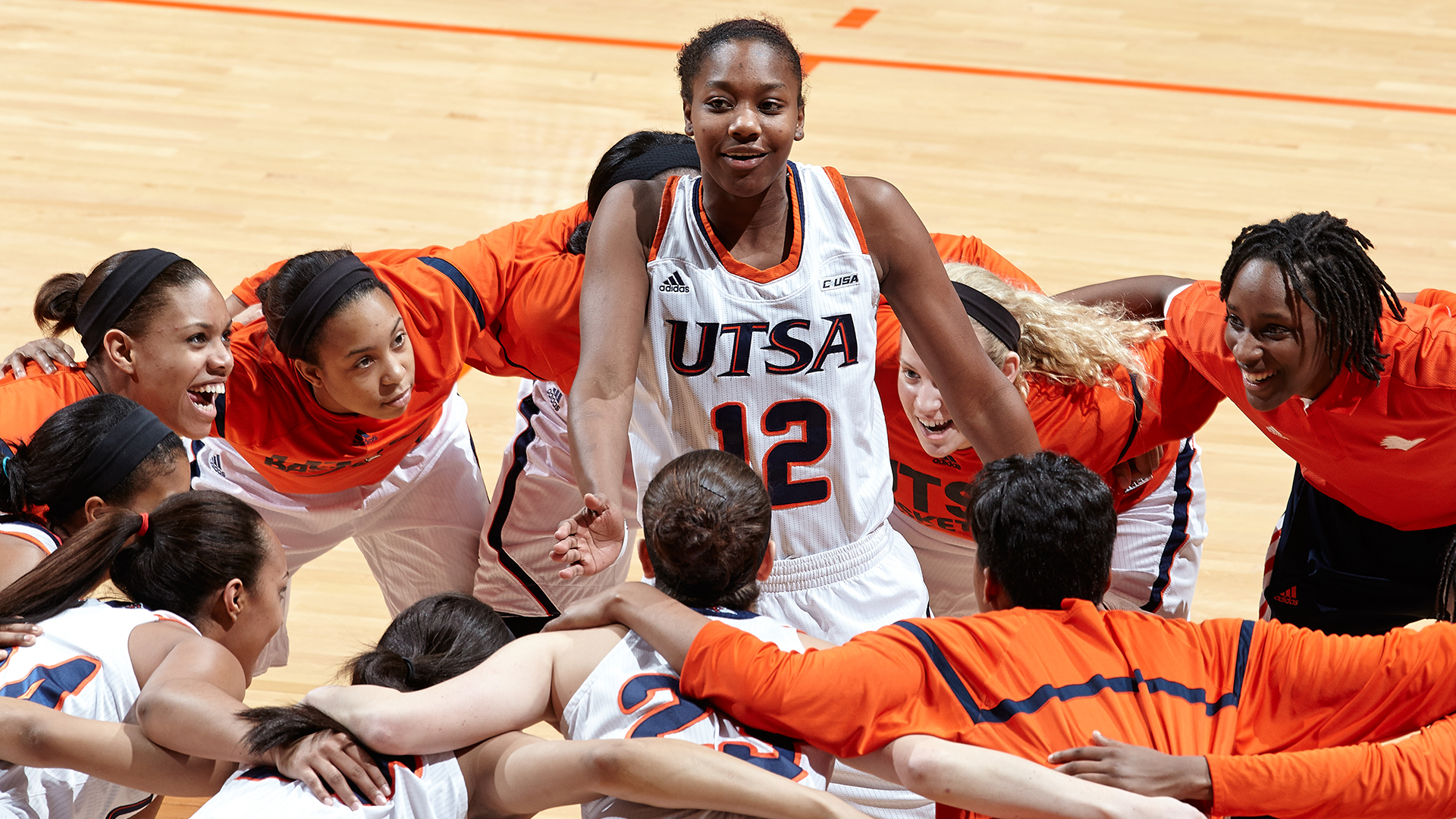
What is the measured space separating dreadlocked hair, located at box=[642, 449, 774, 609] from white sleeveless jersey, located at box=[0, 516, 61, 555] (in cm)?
122

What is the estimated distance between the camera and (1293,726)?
2.16m

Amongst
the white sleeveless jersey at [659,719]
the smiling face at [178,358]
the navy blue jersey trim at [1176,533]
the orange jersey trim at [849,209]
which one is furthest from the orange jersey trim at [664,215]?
the navy blue jersey trim at [1176,533]

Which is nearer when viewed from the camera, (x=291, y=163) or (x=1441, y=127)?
(x=291, y=163)

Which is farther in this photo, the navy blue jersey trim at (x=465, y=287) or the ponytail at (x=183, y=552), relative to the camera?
the navy blue jersey trim at (x=465, y=287)

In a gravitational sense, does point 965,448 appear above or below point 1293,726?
above

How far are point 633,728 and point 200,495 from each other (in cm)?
100

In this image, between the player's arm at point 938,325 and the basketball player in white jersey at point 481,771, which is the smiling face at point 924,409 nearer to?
the player's arm at point 938,325

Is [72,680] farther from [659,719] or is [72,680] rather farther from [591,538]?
[659,719]

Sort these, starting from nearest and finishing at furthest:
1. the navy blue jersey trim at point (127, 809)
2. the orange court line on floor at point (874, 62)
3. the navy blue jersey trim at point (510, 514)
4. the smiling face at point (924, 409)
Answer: the navy blue jersey trim at point (127, 809)
the smiling face at point (924, 409)
the navy blue jersey trim at point (510, 514)
the orange court line on floor at point (874, 62)

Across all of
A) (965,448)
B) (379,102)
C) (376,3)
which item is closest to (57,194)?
(379,102)

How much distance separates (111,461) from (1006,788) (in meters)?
1.83

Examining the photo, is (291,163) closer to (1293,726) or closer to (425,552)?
(425,552)

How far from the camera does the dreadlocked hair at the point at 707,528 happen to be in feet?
7.41

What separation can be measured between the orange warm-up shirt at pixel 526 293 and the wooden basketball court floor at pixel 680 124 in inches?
53.8
